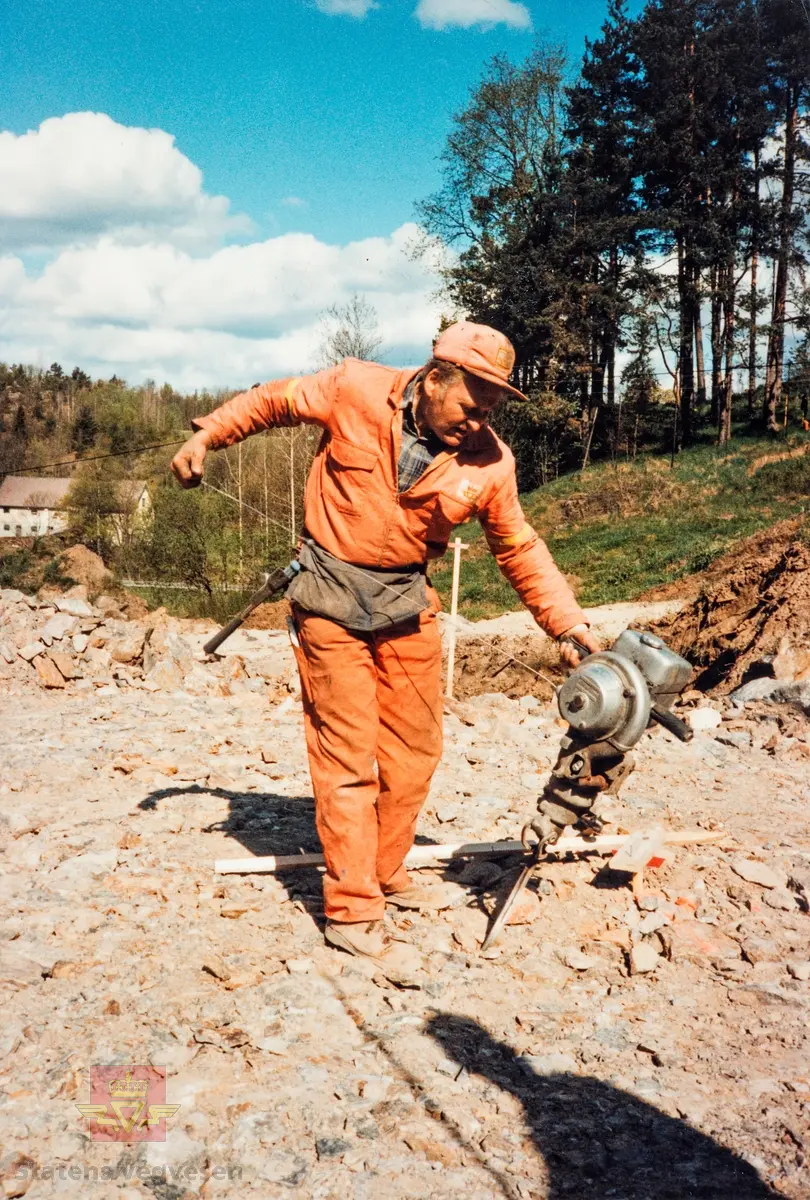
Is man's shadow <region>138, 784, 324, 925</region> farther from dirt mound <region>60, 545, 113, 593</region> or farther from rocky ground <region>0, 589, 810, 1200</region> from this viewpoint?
dirt mound <region>60, 545, 113, 593</region>

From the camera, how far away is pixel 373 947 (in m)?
3.40

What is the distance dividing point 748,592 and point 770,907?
22.0 ft

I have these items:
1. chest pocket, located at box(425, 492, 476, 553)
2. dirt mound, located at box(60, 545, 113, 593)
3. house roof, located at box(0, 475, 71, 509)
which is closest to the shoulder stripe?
chest pocket, located at box(425, 492, 476, 553)

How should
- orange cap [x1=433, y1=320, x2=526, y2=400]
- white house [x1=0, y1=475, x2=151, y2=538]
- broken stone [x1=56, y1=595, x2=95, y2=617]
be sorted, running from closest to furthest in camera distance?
orange cap [x1=433, y1=320, x2=526, y2=400], broken stone [x1=56, y1=595, x2=95, y2=617], white house [x1=0, y1=475, x2=151, y2=538]

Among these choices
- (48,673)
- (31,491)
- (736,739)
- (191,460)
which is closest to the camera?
(191,460)

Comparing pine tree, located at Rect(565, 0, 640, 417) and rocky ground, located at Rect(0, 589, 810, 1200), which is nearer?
rocky ground, located at Rect(0, 589, 810, 1200)

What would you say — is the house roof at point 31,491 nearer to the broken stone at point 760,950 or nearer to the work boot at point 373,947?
the work boot at point 373,947

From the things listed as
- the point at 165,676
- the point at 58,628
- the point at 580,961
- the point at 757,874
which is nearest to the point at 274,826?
the point at 580,961

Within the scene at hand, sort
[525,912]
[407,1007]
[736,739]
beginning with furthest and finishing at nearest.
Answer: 1. [736,739]
2. [525,912]
3. [407,1007]

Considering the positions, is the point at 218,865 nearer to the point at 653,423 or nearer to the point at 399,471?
the point at 399,471

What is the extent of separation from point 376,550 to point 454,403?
613mm

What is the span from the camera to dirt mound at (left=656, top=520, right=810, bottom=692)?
27.9 feet

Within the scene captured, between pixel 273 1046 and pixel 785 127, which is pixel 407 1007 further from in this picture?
pixel 785 127

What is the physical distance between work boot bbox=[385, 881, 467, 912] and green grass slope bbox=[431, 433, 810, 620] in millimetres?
13379
